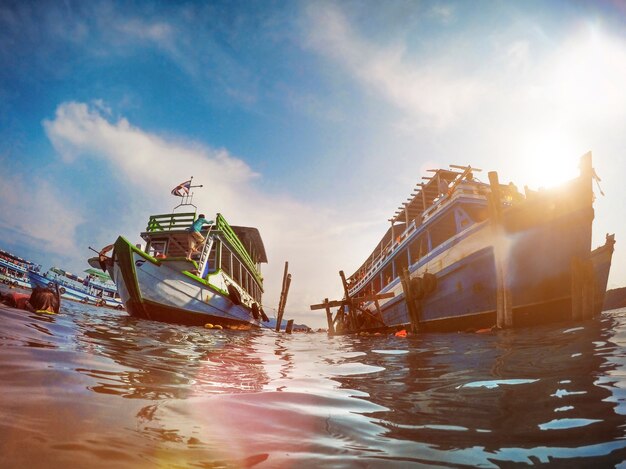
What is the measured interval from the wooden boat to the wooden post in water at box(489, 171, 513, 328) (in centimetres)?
928

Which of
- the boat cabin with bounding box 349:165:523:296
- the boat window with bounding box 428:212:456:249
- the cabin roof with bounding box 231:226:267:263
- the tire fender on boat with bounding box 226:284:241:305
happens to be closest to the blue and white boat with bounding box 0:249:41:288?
the cabin roof with bounding box 231:226:267:263

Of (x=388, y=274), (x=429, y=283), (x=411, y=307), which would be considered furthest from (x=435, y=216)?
(x=388, y=274)

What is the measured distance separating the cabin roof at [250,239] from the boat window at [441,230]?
1203cm

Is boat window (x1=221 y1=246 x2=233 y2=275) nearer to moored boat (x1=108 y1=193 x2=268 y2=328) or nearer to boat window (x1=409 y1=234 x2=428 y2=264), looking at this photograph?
moored boat (x1=108 y1=193 x2=268 y2=328)

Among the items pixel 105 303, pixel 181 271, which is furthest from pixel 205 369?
pixel 105 303

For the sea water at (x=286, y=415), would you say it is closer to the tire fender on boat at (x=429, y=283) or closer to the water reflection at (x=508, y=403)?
the water reflection at (x=508, y=403)

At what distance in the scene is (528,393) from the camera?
221 cm

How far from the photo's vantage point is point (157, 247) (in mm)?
12883

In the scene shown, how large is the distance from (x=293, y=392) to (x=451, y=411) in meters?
1.07

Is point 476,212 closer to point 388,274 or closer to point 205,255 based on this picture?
point 388,274

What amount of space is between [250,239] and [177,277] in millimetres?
11082

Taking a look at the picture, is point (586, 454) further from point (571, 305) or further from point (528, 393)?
point (571, 305)

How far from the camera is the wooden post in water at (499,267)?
26.4 ft

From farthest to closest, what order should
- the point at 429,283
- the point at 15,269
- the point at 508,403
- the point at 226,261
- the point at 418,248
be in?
the point at 15,269 < the point at 226,261 < the point at 418,248 < the point at 429,283 < the point at 508,403
